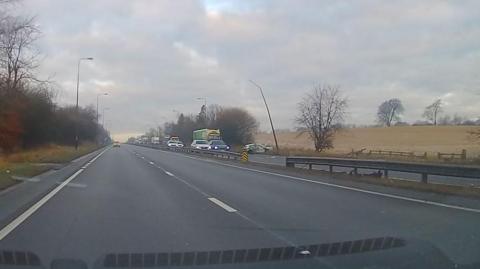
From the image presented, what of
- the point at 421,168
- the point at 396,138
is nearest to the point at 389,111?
the point at 396,138

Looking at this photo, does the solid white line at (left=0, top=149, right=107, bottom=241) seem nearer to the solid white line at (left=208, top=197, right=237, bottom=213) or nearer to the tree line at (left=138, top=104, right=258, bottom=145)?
the solid white line at (left=208, top=197, right=237, bottom=213)

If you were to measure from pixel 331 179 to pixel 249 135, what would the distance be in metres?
85.8

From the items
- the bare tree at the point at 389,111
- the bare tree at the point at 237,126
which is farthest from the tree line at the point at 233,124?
the bare tree at the point at 389,111

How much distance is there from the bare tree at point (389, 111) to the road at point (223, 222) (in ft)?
460

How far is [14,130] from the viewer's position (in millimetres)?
52156

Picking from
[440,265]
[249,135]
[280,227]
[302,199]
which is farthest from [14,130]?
[249,135]

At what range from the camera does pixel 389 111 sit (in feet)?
502

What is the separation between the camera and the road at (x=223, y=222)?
8461 millimetres

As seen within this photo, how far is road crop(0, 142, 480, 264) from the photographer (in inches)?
333

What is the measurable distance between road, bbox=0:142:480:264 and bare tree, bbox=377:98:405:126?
460 feet

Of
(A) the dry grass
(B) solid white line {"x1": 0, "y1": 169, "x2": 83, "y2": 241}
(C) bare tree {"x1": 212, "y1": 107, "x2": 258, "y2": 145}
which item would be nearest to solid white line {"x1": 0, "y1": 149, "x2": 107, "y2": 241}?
(B) solid white line {"x1": 0, "y1": 169, "x2": 83, "y2": 241}

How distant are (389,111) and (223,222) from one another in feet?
485

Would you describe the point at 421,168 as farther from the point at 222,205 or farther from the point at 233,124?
the point at 233,124

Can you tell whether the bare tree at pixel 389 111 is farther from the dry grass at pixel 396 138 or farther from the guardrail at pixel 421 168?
the guardrail at pixel 421 168
